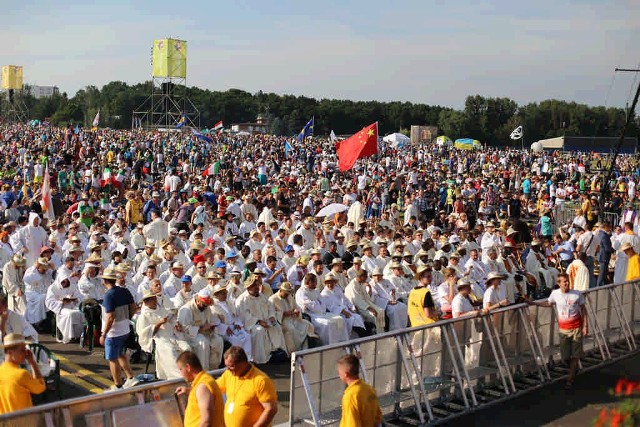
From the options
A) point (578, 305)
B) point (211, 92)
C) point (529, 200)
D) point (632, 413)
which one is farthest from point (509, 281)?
point (211, 92)

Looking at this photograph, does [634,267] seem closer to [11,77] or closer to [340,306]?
[340,306]

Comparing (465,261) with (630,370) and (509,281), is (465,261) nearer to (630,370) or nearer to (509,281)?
(509,281)

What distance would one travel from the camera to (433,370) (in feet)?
28.7

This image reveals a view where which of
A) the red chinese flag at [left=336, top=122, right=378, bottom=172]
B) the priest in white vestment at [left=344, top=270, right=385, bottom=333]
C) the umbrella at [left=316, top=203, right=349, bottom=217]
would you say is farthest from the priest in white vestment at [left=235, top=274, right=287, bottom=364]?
the red chinese flag at [left=336, top=122, right=378, bottom=172]

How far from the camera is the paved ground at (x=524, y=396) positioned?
908 centimetres

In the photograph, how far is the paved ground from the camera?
29.8 feet

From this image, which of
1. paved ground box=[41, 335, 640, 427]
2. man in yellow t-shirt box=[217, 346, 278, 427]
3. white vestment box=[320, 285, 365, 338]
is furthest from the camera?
white vestment box=[320, 285, 365, 338]

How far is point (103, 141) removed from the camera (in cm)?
4197

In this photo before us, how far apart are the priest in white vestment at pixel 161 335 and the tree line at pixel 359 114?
253ft

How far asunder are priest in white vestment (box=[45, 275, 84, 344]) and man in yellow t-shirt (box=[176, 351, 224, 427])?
21.8 feet

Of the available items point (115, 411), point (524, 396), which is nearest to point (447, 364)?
point (524, 396)

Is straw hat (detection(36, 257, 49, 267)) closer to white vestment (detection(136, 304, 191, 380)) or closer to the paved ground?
the paved ground

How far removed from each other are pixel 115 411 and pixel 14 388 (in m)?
0.80

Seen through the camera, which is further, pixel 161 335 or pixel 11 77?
pixel 11 77
